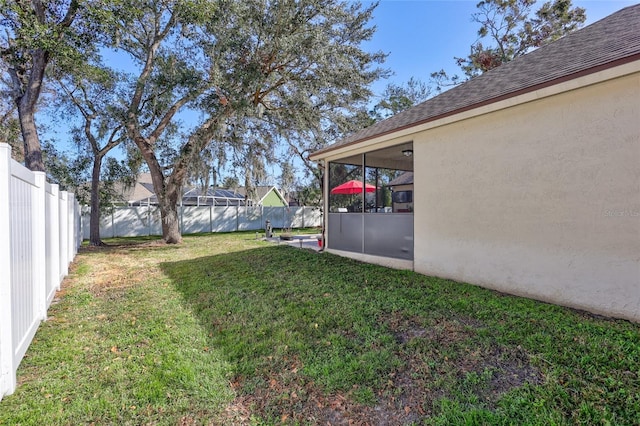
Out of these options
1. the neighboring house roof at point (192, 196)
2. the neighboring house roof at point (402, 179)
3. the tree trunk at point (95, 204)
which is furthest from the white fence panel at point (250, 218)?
the neighboring house roof at point (402, 179)

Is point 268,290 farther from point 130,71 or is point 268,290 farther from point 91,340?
point 130,71

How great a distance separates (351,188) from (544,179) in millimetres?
4560

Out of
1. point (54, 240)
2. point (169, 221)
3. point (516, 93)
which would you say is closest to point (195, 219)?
point (169, 221)

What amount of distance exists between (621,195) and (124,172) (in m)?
14.8

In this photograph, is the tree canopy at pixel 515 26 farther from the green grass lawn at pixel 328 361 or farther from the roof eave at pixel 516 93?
the green grass lawn at pixel 328 361

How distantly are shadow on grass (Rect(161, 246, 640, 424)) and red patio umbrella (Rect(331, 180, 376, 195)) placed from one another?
3441 millimetres

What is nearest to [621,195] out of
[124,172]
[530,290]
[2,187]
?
[530,290]

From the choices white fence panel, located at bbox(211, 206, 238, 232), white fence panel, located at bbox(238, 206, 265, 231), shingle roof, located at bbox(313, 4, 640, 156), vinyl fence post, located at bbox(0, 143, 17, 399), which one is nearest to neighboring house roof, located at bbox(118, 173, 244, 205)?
white fence panel, located at bbox(211, 206, 238, 232)

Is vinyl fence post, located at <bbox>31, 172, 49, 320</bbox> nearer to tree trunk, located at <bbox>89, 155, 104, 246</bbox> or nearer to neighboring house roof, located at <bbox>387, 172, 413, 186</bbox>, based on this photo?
tree trunk, located at <bbox>89, 155, 104, 246</bbox>

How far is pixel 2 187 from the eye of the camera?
226 cm

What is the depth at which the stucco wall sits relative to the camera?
3644 millimetres

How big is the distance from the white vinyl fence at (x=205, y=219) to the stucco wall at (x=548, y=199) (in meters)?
13.2

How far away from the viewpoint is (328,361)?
292 cm

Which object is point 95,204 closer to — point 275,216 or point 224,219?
point 224,219
